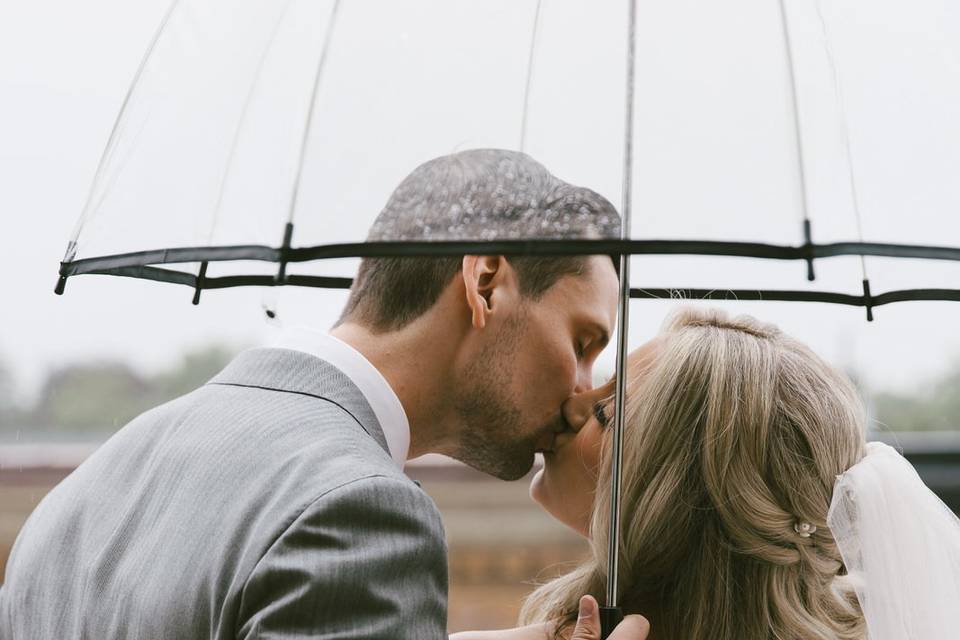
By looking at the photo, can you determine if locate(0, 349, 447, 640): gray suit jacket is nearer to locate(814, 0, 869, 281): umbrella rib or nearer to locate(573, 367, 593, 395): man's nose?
locate(573, 367, 593, 395): man's nose

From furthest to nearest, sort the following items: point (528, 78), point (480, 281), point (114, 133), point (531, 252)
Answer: point (480, 281)
point (114, 133)
point (528, 78)
point (531, 252)

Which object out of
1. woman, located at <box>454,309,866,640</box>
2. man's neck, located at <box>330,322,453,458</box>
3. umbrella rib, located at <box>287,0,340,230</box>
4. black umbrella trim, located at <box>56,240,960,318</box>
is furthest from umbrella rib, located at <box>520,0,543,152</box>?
woman, located at <box>454,309,866,640</box>

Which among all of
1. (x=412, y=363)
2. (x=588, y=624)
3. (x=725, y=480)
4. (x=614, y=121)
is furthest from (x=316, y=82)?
(x=725, y=480)

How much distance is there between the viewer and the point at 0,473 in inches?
257

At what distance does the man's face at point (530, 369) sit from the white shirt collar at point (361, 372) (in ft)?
0.53

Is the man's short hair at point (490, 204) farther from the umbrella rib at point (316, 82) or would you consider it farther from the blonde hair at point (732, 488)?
the blonde hair at point (732, 488)

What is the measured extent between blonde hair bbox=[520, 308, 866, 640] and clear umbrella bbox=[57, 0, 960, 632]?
1.81ft

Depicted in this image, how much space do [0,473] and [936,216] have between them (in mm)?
6584

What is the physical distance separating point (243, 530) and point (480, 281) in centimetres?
57

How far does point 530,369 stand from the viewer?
161cm

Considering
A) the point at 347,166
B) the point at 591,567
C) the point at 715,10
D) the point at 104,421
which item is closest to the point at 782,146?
the point at 715,10

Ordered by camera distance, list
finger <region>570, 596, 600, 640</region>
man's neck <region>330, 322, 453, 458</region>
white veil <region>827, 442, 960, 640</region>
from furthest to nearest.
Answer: white veil <region>827, 442, 960, 640</region> → man's neck <region>330, 322, 453, 458</region> → finger <region>570, 596, 600, 640</region>

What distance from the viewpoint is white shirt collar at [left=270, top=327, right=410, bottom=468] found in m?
1.36

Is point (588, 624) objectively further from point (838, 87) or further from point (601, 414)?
point (838, 87)
